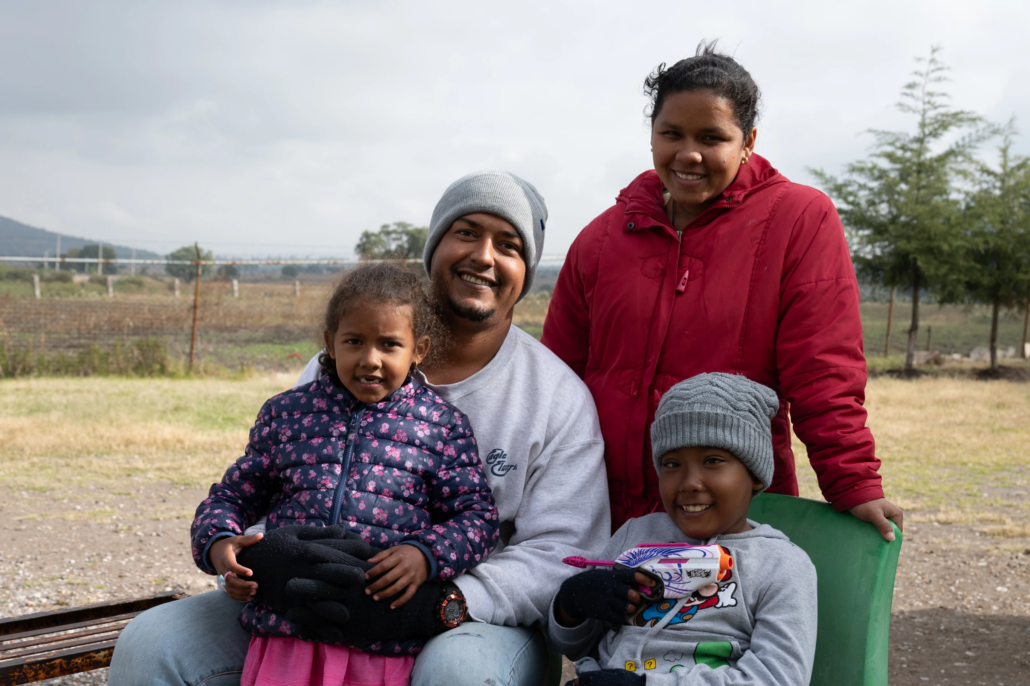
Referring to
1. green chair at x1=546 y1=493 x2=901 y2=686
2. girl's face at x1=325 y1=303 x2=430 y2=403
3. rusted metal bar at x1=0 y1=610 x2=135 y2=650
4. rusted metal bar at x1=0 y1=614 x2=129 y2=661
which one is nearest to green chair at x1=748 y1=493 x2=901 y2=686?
green chair at x1=546 y1=493 x2=901 y2=686

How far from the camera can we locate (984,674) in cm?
413

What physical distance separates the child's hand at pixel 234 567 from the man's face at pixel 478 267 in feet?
3.08

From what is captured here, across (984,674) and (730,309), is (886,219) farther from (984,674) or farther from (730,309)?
(730,309)

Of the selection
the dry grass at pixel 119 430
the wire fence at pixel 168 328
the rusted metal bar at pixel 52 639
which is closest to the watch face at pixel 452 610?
the rusted metal bar at pixel 52 639

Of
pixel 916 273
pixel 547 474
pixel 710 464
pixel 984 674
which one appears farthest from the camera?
pixel 916 273

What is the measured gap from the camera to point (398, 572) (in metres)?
2.12

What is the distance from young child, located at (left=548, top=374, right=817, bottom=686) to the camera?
205cm

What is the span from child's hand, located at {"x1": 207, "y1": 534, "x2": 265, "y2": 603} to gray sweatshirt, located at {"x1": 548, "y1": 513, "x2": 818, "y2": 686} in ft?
2.56

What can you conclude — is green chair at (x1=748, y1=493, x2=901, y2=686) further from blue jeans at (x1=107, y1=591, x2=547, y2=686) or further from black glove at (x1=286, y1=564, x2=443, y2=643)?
black glove at (x1=286, y1=564, x2=443, y2=643)

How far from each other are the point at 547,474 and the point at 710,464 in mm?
526

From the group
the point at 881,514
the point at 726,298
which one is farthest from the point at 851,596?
the point at 726,298

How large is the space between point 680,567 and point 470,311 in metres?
1.01

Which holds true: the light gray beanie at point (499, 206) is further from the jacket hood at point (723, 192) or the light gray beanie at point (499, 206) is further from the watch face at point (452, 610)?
the watch face at point (452, 610)

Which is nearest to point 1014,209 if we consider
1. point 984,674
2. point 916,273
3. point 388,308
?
point 916,273
